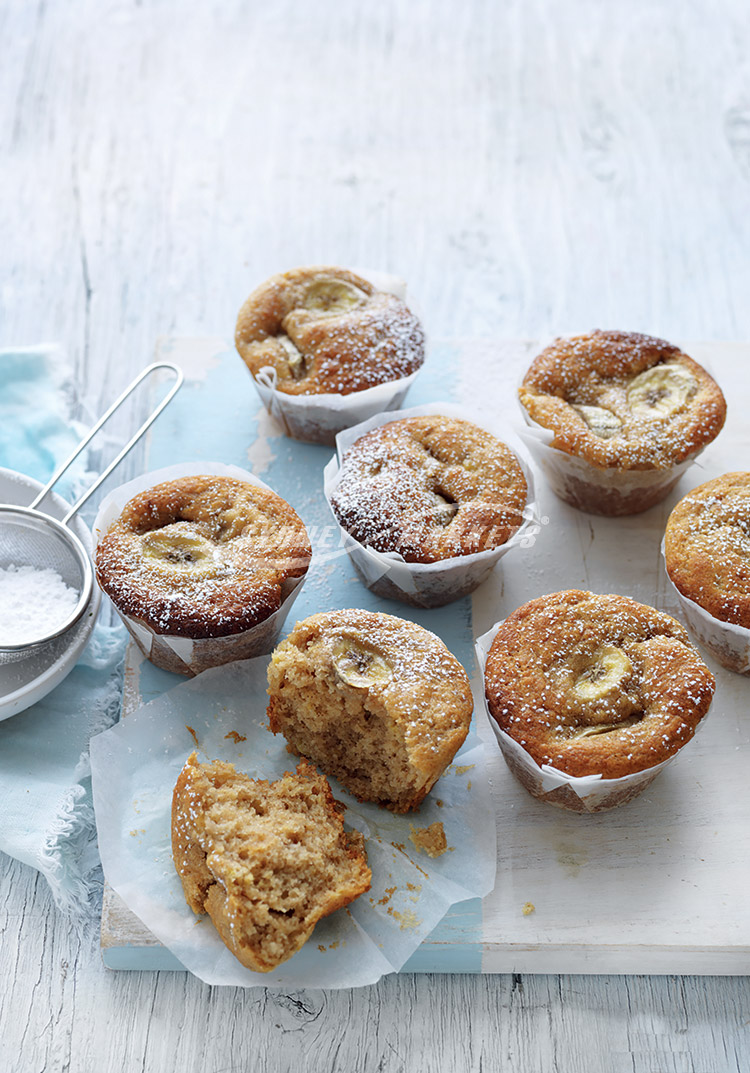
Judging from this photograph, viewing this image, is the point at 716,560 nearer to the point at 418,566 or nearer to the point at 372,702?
the point at 418,566

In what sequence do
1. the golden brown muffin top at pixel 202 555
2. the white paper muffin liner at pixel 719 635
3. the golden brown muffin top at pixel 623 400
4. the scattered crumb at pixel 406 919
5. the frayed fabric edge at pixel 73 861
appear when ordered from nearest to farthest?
1. the scattered crumb at pixel 406 919
2. the frayed fabric edge at pixel 73 861
3. the golden brown muffin top at pixel 202 555
4. the white paper muffin liner at pixel 719 635
5. the golden brown muffin top at pixel 623 400

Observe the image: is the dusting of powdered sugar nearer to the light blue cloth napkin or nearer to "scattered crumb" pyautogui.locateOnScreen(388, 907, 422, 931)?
the light blue cloth napkin

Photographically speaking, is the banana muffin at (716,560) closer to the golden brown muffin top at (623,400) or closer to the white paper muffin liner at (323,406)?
the golden brown muffin top at (623,400)

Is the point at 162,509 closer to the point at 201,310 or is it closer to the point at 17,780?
the point at 17,780

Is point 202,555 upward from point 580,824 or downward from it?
upward

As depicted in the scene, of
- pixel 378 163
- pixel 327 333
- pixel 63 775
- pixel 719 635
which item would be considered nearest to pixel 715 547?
pixel 719 635

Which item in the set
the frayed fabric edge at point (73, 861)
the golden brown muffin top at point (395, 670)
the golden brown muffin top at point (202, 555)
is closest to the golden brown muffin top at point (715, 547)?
the golden brown muffin top at point (395, 670)

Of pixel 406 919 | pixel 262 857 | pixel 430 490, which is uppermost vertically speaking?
pixel 430 490
